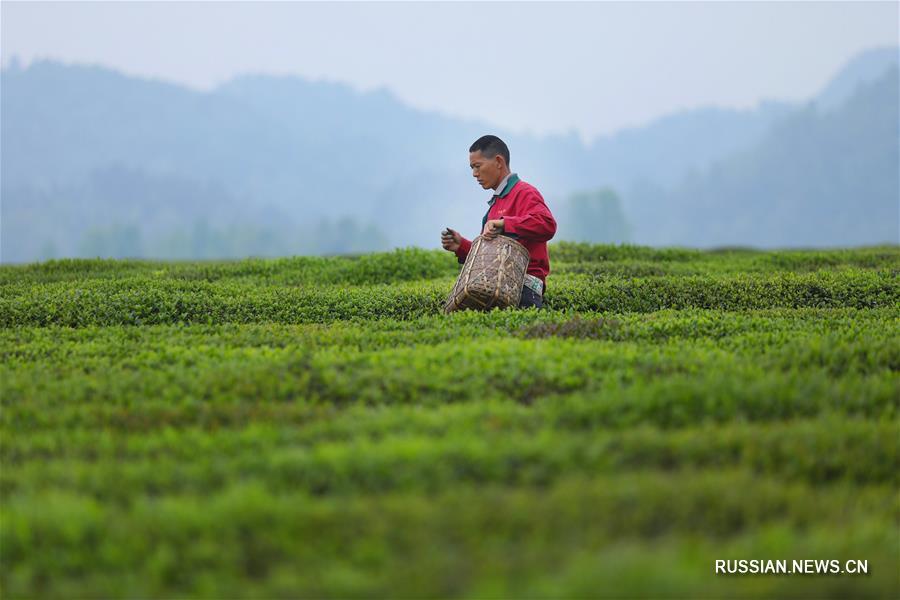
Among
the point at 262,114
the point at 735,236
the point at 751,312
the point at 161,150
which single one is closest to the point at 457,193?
the point at 735,236

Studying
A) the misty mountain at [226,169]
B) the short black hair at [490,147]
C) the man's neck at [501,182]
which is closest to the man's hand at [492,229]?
the man's neck at [501,182]

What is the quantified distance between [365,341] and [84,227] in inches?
4554

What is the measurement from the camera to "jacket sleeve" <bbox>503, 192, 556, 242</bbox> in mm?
8773

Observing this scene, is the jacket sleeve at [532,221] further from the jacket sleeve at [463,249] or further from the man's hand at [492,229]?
the jacket sleeve at [463,249]

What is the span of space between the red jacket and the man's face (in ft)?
0.50

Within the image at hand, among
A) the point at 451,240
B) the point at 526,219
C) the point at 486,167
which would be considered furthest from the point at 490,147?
the point at 451,240

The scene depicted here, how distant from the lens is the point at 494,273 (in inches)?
348

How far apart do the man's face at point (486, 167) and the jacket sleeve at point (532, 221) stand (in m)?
0.41

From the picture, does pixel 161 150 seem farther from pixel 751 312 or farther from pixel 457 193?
pixel 751 312

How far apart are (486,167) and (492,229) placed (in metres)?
0.73

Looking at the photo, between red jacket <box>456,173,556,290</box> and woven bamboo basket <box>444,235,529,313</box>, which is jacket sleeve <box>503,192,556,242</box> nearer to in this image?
red jacket <box>456,173,556,290</box>

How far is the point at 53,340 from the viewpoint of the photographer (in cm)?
821

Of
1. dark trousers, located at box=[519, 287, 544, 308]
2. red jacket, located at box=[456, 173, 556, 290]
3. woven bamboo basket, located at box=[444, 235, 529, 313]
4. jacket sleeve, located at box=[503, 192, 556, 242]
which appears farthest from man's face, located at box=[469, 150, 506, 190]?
dark trousers, located at box=[519, 287, 544, 308]

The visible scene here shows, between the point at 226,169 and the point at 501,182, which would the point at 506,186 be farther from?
the point at 226,169
